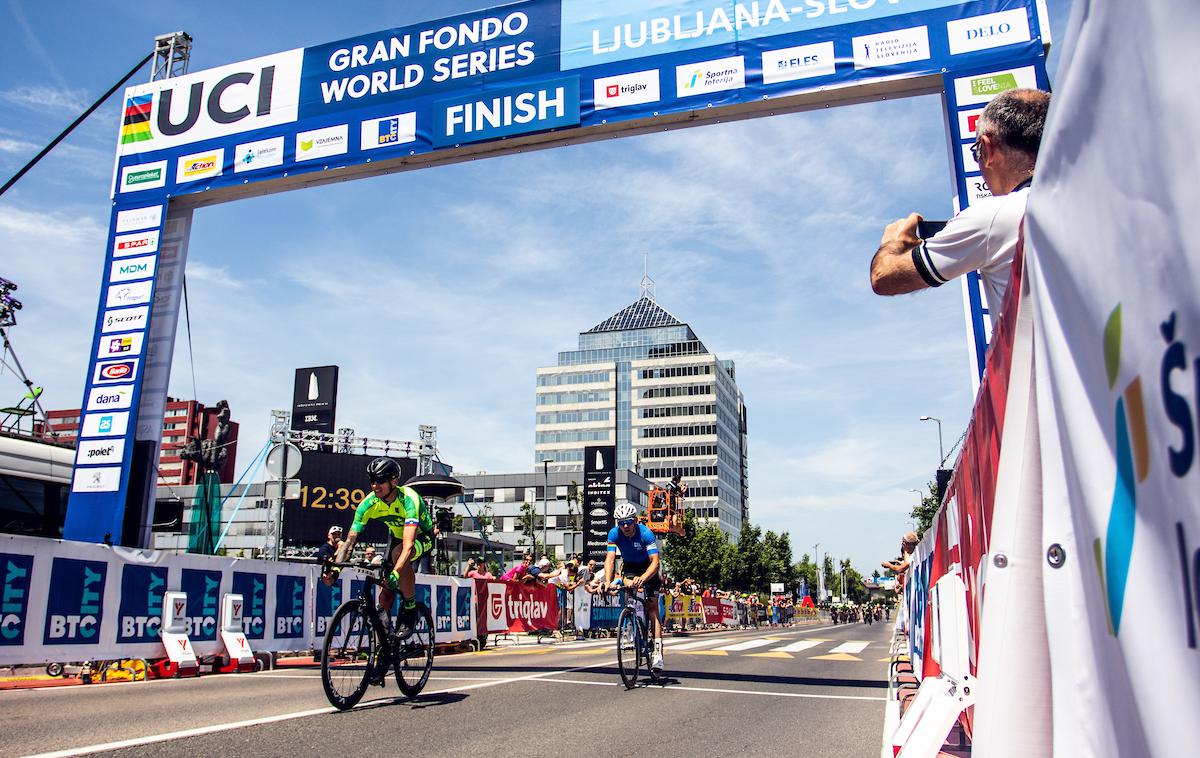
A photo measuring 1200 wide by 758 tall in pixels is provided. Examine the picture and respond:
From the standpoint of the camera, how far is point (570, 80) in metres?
11.5

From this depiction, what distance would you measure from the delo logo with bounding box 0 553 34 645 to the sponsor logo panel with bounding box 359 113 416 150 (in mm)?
6937

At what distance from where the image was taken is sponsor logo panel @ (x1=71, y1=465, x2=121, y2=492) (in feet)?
38.7

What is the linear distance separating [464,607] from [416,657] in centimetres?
914

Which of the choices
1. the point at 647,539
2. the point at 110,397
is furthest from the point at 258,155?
the point at 647,539

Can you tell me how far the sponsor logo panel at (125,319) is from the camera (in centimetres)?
1245

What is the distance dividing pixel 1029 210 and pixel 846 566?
194 meters

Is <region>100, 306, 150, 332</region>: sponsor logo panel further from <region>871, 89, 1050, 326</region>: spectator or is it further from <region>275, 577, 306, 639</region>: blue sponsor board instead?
<region>871, 89, 1050, 326</region>: spectator

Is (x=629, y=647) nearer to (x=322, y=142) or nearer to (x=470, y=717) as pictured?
(x=470, y=717)

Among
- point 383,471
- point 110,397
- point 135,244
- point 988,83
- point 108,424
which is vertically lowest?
point 383,471

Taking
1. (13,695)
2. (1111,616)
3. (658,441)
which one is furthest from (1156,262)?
(658,441)

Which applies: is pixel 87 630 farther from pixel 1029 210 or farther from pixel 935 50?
pixel 935 50

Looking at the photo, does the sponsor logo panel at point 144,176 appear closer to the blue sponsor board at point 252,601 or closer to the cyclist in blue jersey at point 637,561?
the blue sponsor board at point 252,601

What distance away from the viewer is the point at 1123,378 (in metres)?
1.06

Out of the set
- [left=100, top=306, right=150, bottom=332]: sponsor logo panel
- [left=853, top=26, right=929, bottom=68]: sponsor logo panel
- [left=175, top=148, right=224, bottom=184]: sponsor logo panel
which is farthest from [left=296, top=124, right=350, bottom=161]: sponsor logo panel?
[left=853, top=26, right=929, bottom=68]: sponsor logo panel
